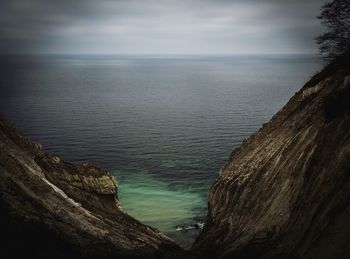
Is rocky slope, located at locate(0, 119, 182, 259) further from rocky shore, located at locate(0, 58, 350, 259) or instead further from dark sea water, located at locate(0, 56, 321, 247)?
dark sea water, located at locate(0, 56, 321, 247)

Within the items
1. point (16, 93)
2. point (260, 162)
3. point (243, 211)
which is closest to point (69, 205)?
point (243, 211)

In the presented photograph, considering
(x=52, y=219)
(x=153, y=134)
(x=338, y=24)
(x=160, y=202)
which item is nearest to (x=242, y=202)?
(x=52, y=219)

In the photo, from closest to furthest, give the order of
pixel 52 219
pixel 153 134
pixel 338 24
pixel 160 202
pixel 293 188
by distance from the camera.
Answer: pixel 52 219 < pixel 293 188 < pixel 338 24 < pixel 160 202 < pixel 153 134

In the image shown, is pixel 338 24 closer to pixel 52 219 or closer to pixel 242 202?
pixel 242 202

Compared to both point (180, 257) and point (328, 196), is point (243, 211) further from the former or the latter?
point (328, 196)

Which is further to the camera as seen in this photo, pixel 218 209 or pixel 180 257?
pixel 218 209
